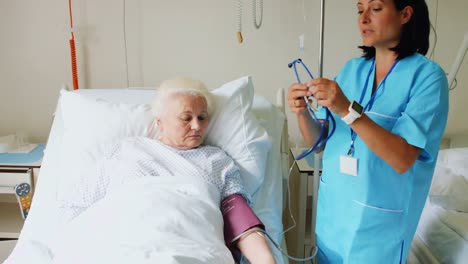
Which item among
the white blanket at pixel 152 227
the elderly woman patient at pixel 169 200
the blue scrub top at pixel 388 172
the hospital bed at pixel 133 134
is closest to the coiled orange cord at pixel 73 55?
the hospital bed at pixel 133 134

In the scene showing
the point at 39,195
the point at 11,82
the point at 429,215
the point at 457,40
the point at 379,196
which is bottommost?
the point at 429,215

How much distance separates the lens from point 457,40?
2.11 m

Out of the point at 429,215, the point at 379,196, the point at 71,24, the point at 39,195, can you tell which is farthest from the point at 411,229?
the point at 71,24

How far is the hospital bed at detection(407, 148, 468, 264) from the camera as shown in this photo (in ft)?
4.53

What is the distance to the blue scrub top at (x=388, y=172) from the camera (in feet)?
3.52

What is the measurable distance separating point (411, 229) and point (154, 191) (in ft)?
2.63

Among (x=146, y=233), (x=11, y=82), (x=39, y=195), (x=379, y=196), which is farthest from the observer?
(x=11, y=82)

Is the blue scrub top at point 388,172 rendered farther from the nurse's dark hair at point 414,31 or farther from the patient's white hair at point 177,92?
the patient's white hair at point 177,92

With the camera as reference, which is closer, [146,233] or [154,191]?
[146,233]

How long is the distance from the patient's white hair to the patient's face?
0.02 meters

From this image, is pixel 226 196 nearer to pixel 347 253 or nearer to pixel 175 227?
pixel 175 227

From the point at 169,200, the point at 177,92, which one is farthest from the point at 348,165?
the point at 177,92

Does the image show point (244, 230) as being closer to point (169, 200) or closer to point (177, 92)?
point (169, 200)

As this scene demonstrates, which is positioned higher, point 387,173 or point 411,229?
point 387,173
